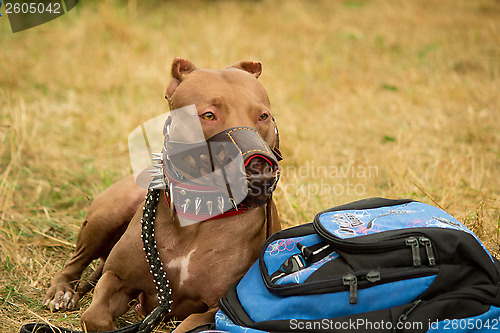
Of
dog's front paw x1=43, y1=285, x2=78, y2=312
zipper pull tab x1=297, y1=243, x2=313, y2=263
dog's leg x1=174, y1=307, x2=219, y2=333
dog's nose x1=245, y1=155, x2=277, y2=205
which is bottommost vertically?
dog's front paw x1=43, y1=285, x2=78, y2=312

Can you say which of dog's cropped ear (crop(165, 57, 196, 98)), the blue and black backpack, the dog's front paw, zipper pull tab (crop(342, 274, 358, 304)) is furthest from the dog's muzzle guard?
the dog's front paw

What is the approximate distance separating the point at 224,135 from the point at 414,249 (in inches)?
27.6

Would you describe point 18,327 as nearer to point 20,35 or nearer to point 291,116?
point 291,116

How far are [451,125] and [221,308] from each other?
343cm

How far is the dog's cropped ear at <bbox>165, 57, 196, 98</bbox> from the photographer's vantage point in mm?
2061

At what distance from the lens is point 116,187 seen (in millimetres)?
2566

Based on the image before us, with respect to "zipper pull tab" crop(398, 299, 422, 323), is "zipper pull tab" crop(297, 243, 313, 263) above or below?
above

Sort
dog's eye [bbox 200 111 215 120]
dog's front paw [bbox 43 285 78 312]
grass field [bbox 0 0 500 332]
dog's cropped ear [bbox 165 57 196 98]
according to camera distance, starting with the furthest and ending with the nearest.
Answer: grass field [bbox 0 0 500 332], dog's front paw [bbox 43 285 78 312], dog's cropped ear [bbox 165 57 196 98], dog's eye [bbox 200 111 215 120]

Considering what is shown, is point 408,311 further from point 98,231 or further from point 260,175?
point 98,231

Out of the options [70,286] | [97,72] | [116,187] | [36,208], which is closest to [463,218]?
[116,187]

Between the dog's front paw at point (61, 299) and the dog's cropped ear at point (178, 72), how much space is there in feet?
3.44

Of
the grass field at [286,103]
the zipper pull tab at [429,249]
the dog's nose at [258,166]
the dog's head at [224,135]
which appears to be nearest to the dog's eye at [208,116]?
the dog's head at [224,135]

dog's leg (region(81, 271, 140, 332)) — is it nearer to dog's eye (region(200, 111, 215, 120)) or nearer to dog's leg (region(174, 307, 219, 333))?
dog's leg (region(174, 307, 219, 333))

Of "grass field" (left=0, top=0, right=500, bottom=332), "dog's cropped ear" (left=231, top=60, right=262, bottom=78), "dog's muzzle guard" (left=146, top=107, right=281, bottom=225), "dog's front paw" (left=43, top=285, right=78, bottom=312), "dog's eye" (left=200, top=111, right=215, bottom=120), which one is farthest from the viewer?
"grass field" (left=0, top=0, right=500, bottom=332)
